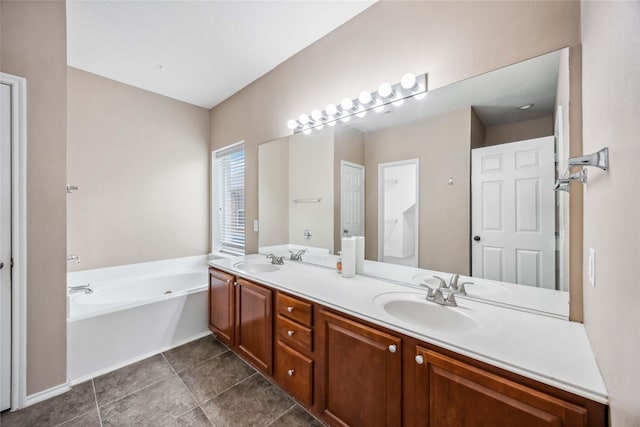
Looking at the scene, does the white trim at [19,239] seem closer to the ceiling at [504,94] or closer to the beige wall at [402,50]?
the beige wall at [402,50]

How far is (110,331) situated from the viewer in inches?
81.5

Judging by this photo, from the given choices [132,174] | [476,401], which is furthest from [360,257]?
[132,174]

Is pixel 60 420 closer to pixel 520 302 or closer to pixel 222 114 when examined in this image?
pixel 520 302

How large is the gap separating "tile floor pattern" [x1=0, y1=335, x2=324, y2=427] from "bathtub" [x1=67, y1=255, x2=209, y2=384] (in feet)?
0.42

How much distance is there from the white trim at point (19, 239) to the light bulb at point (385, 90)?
226cm

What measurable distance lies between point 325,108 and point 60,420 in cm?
270

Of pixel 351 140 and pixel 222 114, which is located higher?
pixel 222 114

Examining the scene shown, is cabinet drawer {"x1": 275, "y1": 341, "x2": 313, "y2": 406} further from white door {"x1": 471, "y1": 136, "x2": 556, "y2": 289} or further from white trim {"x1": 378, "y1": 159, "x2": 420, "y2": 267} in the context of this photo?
white door {"x1": 471, "y1": 136, "x2": 556, "y2": 289}

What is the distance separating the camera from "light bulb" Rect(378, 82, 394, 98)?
1677 mm

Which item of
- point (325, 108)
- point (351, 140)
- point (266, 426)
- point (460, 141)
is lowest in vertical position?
point (266, 426)

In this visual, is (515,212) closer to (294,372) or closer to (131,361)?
(294,372)

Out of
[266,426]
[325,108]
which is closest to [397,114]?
[325,108]

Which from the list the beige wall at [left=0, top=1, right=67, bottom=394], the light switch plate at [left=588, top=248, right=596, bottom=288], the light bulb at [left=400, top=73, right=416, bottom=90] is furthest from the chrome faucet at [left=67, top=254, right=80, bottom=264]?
the light switch plate at [left=588, top=248, right=596, bottom=288]

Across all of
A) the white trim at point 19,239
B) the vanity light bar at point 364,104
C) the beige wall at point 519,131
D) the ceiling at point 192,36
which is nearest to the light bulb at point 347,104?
the vanity light bar at point 364,104
